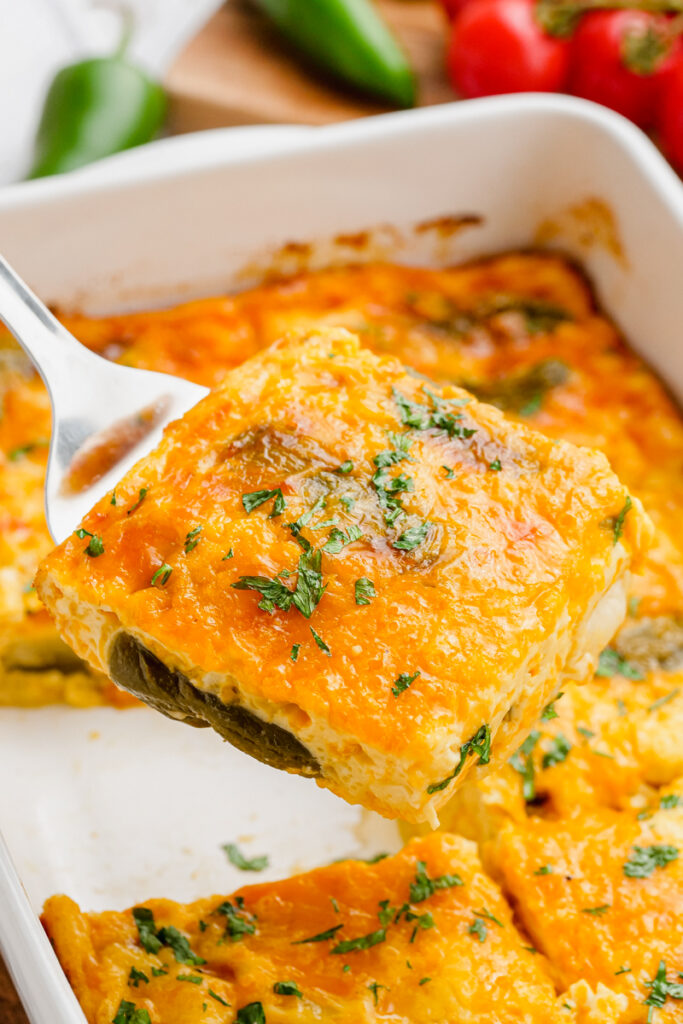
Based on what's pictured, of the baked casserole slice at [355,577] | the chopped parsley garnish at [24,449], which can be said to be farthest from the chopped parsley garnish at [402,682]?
the chopped parsley garnish at [24,449]

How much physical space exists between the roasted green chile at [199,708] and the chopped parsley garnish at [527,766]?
76 cm

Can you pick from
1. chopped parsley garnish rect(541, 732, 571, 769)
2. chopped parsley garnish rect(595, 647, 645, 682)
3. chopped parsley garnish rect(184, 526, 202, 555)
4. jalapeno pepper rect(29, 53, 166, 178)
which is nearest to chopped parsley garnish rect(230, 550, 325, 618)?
chopped parsley garnish rect(184, 526, 202, 555)

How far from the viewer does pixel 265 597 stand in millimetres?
1958

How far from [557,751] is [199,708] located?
0.97 metres

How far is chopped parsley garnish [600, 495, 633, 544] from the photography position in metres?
2.12

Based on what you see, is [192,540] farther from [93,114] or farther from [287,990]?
[93,114]

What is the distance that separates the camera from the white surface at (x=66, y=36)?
4520mm

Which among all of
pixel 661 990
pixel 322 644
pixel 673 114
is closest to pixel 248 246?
pixel 673 114

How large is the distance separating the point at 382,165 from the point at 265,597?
5.88 feet

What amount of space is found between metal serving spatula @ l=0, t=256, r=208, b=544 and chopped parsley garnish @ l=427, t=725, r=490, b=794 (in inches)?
37.4

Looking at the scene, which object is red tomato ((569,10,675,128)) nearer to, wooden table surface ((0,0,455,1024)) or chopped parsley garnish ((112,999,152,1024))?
wooden table surface ((0,0,455,1024))

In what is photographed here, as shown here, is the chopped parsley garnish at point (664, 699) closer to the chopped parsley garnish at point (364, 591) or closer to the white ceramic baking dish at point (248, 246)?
the white ceramic baking dish at point (248, 246)

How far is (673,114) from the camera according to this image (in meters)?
3.98

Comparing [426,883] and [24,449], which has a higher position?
[426,883]
